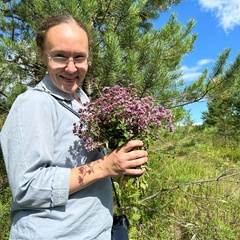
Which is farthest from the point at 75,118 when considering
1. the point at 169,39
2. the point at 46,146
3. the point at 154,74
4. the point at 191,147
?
the point at 191,147

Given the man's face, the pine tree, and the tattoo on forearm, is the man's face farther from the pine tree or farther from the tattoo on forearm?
the pine tree

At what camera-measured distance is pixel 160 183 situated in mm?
3160

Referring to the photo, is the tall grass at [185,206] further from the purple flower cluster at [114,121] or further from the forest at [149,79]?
the purple flower cluster at [114,121]

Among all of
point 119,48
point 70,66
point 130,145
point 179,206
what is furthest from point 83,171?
point 179,206

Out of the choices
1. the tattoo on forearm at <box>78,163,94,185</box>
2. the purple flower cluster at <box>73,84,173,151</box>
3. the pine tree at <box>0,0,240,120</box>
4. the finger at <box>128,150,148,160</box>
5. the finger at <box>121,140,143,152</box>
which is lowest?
the tattoo on forearm at <box>78,163,94,185</box>

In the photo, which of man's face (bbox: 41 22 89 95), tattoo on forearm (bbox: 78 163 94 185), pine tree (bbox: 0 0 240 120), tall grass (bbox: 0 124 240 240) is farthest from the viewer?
tall grass (bbox: 0 124 240 240)

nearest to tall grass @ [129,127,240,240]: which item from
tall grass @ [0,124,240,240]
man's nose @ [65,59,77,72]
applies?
tall grass @ [0,124,240,240]

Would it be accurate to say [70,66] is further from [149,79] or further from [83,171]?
[149,79]

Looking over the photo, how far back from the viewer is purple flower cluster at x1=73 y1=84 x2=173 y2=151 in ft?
3.20

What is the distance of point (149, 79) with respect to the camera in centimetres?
236

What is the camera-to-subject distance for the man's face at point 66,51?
100 centimetres

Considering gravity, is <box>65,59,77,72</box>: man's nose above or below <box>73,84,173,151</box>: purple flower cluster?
above

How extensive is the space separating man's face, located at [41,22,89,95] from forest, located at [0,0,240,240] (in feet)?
3.67

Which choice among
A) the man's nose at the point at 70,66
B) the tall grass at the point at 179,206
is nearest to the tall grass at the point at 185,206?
the tall grass at the point at 179,206
